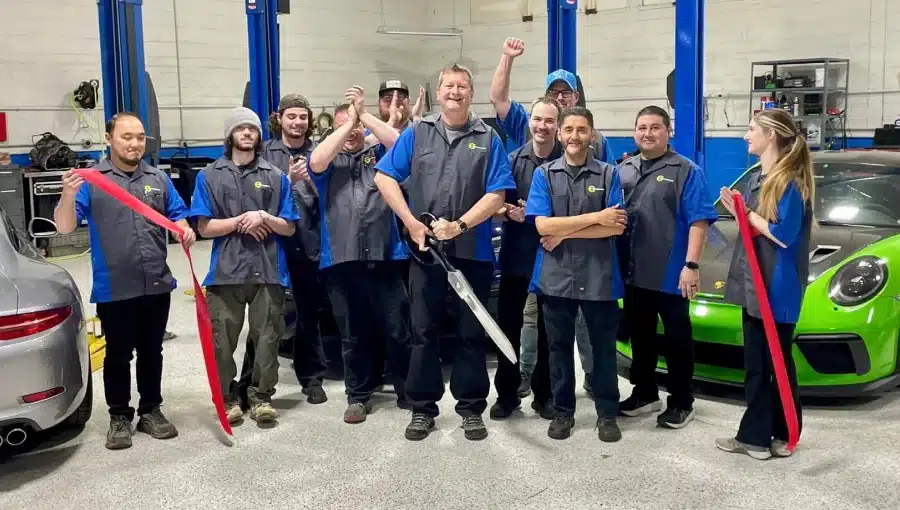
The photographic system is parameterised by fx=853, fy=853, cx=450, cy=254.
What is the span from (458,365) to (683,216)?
3.92 feet

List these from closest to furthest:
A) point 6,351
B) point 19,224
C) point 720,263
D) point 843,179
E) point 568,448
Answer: point 6,351, point 568,448, point 720,263, point 843,179, point 19,224

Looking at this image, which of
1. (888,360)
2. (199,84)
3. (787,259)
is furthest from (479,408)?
(199,84)

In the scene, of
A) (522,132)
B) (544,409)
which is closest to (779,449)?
(544,409)

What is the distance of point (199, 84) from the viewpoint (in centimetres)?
1285

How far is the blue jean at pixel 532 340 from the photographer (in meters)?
4.17

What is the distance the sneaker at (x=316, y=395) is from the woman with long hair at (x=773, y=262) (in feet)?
6.50

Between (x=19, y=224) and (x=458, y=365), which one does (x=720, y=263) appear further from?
(x=19, y=224)

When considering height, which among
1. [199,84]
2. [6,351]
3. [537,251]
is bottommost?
[6,351]

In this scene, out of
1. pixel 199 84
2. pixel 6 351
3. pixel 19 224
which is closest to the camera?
pixel 6 351

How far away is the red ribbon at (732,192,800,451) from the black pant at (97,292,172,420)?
247 centimetres

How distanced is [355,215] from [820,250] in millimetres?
2317

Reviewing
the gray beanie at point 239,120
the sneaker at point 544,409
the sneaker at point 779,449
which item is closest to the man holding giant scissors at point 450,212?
the sneaker at point 544,409

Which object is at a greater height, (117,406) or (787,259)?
(787,259)

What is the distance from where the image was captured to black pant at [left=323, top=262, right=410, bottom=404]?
4.05 metres
